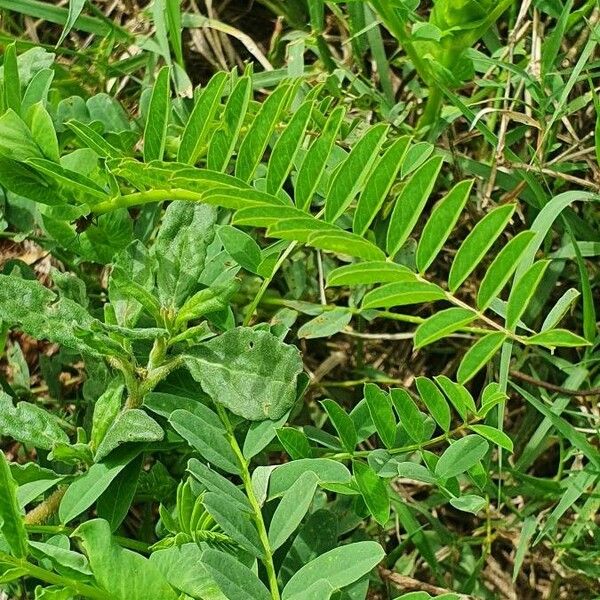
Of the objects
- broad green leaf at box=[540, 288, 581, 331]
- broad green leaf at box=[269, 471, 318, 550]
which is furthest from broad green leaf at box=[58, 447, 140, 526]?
broad green leaf at box=[540, 288, 581, 331]

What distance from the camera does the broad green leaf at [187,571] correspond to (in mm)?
1212

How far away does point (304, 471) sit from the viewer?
4.25 ft

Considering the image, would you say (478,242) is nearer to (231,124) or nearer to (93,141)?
(231,124)

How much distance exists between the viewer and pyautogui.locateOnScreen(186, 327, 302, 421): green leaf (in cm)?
135

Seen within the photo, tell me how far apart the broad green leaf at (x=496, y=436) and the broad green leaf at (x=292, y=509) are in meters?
0.23

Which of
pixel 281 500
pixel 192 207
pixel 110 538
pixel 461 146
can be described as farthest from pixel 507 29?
pixel 110 538

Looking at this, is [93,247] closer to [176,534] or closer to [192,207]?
[192,207]

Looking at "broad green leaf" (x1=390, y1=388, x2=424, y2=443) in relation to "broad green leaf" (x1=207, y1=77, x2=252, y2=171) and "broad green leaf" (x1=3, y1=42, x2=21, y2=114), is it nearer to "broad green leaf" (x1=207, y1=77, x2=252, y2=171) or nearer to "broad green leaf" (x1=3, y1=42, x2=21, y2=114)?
"broad green leaf" (x1=207, y1=77, x2=252, y2=171)

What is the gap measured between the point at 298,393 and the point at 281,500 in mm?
182

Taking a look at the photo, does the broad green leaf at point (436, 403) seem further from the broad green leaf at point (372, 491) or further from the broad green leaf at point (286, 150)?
the broad green leaf at point (286, 150)

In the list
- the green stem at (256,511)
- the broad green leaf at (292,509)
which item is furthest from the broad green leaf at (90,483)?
the broad green leaf at (292,509)

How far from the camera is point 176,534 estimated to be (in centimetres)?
132

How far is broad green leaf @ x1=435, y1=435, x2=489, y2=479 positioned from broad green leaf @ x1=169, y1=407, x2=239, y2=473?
0.90ft

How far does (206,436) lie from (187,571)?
7.1 inches
